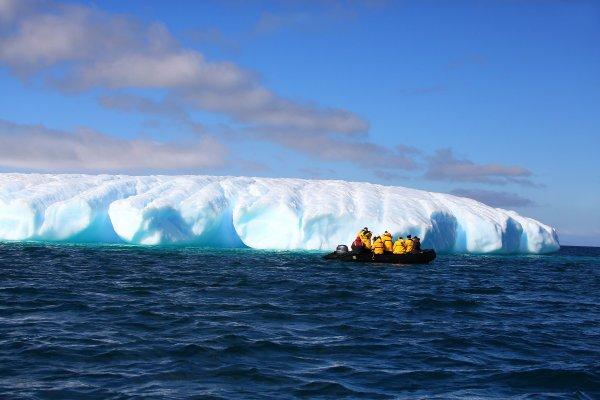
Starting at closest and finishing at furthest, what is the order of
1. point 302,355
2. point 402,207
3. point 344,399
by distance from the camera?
1. point 344,399
2. point 302,355
3. point 402,207

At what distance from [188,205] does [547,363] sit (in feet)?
85.2

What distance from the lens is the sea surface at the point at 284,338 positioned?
7172mm

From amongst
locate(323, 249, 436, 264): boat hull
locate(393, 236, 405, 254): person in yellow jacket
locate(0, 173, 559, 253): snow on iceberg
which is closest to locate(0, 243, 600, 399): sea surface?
locate(323, 249, 436, 264): boat hull

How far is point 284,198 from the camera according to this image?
34062mm

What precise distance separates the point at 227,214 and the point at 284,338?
25570 mm

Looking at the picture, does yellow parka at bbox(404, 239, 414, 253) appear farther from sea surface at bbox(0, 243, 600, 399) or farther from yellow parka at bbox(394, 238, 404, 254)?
sea surface at bbox(0, 243, 600, 399)

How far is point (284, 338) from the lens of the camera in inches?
380

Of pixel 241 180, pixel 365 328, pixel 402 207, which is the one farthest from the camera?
pixel 241 180

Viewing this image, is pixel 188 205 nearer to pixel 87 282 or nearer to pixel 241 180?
pixel 241 180

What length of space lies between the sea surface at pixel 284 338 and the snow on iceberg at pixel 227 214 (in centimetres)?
1448

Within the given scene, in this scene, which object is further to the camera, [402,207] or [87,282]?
[402,207]

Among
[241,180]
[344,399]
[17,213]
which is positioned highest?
[241,180]

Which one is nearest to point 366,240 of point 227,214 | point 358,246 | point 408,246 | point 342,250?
point 358,246

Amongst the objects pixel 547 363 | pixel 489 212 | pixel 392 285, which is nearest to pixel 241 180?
pixel 489 212
